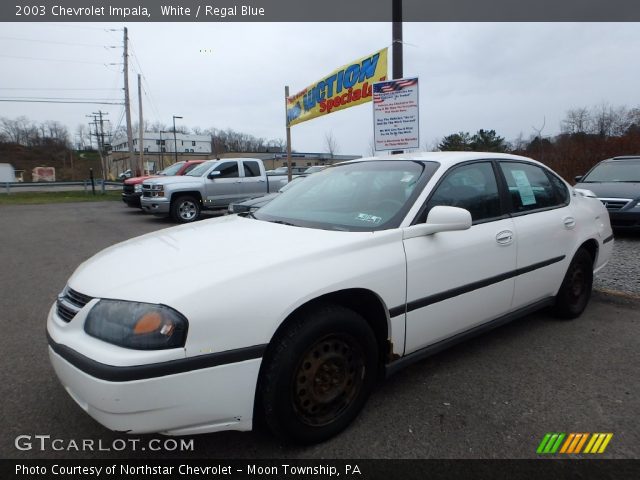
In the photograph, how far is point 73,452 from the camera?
2.20 meters

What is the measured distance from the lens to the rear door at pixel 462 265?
257 centimetres

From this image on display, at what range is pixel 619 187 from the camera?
26.6ft

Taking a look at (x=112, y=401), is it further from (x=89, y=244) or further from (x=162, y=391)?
(x=89, y=244)

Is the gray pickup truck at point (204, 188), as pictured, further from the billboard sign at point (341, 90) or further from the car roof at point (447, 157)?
the car roof at point (447, 157)

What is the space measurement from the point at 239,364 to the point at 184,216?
421 inches

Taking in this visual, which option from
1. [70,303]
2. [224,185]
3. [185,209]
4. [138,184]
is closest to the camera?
[70,303]

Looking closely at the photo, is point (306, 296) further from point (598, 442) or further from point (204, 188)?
point (204, 188)

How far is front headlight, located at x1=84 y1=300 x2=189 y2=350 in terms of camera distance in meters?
1.81

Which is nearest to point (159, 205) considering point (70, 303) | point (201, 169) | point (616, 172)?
point (201, 169)

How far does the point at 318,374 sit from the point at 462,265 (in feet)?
4.03

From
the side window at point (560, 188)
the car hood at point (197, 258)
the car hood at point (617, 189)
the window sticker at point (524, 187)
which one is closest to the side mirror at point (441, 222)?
the car hood at point (197, 258)

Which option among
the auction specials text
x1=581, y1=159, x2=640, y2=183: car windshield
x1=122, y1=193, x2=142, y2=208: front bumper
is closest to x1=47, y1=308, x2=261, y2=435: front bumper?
the auction specials text

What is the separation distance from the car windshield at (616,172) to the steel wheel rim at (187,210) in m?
9.84

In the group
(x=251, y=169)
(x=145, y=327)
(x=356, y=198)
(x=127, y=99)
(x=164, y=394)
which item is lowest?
(x=164, y=394)
